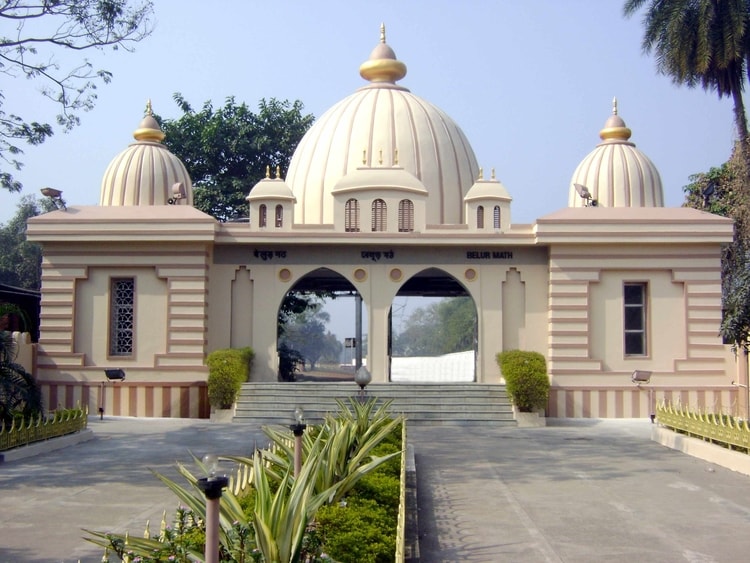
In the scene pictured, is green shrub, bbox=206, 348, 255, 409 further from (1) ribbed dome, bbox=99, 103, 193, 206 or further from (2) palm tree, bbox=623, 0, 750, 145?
(2) palm tree, bbox=623, 0, 750, 145

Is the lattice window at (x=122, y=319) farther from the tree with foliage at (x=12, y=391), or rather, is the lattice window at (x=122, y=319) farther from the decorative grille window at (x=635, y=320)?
the decorative grille window at (x=635, y=320)

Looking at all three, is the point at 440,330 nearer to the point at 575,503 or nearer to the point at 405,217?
the point at 405,217

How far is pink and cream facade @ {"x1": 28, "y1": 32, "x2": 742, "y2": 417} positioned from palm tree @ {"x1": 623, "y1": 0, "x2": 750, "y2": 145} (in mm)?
5568

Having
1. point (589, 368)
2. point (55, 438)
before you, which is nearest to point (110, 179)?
point (55, 438)

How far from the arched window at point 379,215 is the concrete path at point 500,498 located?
6.36 meters

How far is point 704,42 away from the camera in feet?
77.2

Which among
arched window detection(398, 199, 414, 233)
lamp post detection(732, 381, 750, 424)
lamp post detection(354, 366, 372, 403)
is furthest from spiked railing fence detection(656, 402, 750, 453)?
arched window detection(398, 199, 414, 233)

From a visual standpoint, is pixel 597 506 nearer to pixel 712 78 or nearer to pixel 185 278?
pixel 185 278

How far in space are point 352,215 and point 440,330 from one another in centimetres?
6935

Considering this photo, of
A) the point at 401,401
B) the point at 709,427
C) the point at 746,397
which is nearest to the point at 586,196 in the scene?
the point at 746,397

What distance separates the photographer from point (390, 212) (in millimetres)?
21406

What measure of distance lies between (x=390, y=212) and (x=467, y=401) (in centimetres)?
503

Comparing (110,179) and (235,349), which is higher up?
(110,179)

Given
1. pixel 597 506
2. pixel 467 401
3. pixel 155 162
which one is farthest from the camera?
pixel 155 162
